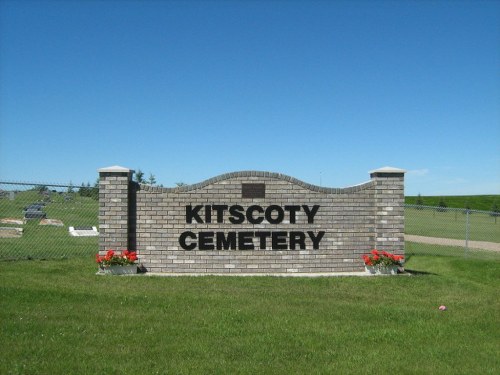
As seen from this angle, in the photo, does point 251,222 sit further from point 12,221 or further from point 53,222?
point 12,221

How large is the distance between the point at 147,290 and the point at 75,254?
5938 millimetres

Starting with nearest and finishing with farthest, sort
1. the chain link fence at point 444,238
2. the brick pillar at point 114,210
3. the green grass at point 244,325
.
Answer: the green grass at point 244,325 < the brick pillar at point 114,210 < the chain link fence at point 444,238

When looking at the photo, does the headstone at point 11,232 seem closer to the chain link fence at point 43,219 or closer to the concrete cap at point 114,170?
Result: the chain link fence at point 43,219

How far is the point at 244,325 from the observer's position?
725 cm

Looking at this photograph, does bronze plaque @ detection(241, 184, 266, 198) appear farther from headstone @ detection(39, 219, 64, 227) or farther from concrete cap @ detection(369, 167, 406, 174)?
headstone @ detection(39, 219, 64, 227)

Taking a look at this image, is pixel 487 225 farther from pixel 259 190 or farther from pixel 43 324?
pixel 43 324

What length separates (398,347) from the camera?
636 cm

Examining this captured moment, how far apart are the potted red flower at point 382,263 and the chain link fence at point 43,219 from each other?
769 cm

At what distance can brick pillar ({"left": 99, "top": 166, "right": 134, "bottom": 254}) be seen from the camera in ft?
40.8

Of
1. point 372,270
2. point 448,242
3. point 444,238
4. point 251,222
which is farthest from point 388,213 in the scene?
point 444,238

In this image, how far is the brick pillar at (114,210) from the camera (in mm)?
12438

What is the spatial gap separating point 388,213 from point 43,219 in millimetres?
10188

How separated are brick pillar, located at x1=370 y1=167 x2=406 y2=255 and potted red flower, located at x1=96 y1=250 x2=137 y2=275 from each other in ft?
19.0

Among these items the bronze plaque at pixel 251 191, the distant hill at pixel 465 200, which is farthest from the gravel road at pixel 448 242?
the distant hill at pixel 465 200
